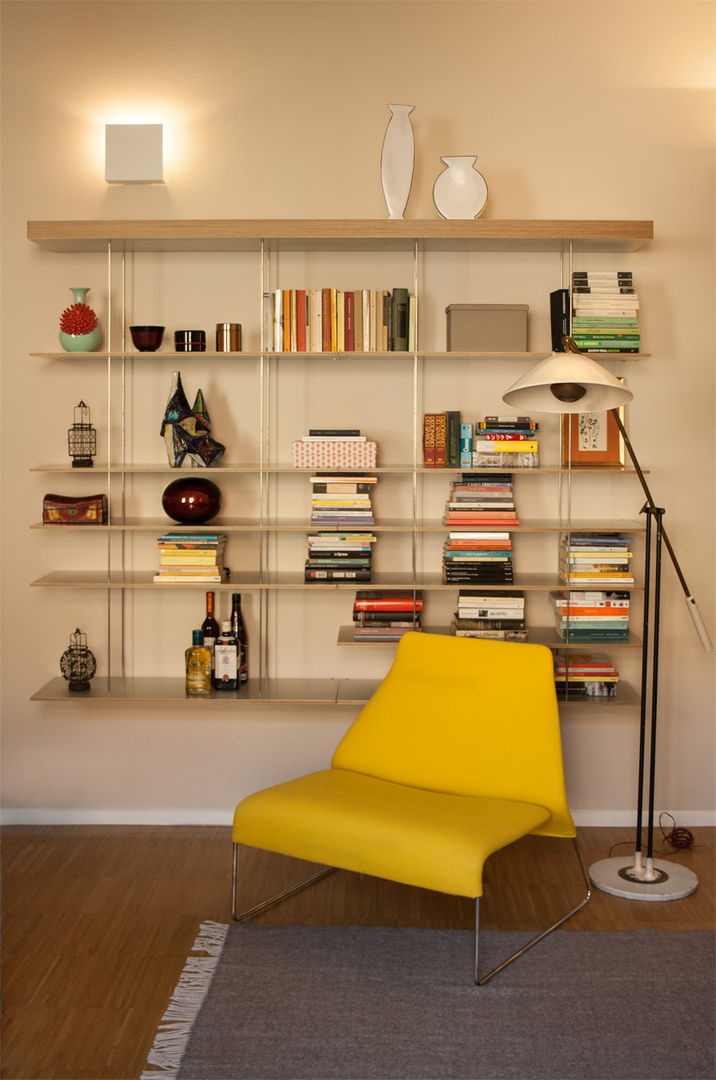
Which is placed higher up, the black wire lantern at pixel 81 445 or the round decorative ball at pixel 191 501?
the black wire lantern at pixel 81 445

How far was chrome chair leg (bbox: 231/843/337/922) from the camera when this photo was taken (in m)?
3.12

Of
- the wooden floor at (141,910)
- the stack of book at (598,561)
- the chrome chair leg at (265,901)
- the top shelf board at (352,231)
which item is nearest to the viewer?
the wooden floor at (141,910)

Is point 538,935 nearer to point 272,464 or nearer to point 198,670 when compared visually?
point 198,670

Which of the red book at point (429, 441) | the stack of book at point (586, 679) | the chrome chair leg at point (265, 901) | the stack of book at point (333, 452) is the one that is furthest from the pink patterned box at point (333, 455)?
the chrome chair leg at point (265, 901)

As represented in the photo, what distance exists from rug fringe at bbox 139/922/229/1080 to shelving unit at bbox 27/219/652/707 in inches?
37.7

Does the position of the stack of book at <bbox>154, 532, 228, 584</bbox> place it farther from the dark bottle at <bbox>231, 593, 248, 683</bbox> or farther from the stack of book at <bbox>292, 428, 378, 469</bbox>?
the stack of book at <bbox>292, 428, 378, 469</bbox>

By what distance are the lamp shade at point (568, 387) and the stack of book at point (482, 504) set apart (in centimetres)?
52

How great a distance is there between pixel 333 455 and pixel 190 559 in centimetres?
64

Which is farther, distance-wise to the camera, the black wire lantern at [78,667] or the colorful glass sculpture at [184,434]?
the black wire lantern at [78,667]

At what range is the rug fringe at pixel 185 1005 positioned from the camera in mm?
2455

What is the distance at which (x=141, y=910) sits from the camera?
3283 mm

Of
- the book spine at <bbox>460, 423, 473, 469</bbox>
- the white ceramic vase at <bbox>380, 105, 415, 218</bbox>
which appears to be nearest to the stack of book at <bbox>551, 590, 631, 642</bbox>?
the book spine at <bbox>460, 423, 473, 469</bbox>

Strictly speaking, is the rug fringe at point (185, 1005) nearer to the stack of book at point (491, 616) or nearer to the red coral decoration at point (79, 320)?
the stack of book at point (491, 616)

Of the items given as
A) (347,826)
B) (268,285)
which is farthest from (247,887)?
(268,285)
